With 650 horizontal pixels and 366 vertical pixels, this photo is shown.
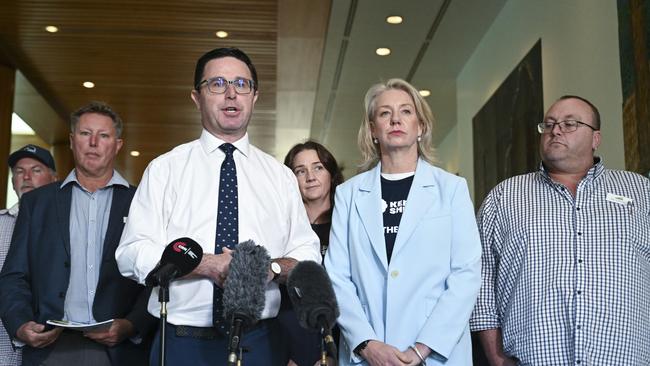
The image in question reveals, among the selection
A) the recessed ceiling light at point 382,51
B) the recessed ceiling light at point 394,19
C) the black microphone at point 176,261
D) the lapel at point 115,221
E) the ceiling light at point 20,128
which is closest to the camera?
the black microphone at point 176,261

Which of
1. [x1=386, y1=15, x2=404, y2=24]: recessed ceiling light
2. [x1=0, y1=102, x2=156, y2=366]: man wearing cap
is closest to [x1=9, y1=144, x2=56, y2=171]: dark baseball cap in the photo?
[x1=0, y1=102, x2=156, y2=366]: man wearing cap

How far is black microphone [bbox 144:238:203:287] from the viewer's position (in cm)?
224

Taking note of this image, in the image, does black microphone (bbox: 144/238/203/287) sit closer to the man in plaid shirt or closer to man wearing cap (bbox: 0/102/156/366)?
man wearing cap (bbox: 0/102/156/366)

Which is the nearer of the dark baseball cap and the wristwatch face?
the wristwatch face

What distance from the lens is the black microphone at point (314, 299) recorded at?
2098 mm

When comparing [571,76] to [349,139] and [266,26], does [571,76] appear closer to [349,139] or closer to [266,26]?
[266,26]

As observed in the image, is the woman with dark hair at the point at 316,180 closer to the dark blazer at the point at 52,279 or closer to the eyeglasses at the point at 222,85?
the dark blazer at the point at 52,279

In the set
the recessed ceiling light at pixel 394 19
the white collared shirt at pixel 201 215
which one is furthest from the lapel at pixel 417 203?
the recessed ceiling light at pixel 394 19

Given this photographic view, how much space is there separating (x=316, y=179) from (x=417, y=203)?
1169mm

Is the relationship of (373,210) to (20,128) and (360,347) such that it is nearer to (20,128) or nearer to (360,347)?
(360,347)

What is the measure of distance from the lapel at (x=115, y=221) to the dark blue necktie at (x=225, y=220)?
869mm

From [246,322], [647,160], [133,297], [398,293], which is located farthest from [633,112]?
[246,322]

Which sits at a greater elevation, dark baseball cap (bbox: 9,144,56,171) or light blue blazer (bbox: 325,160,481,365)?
dark baseball cap (bbox: 9,144,56,171)

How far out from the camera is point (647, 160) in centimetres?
454
